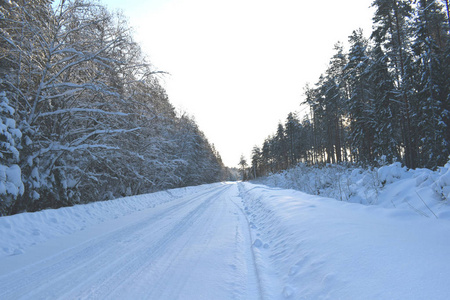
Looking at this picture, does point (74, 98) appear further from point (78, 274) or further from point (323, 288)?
point (323, 288)

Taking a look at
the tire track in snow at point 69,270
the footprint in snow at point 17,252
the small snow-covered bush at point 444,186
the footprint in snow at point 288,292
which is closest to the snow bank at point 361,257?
the footprint in snow at point 288,292

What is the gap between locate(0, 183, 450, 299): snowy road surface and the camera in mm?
2084

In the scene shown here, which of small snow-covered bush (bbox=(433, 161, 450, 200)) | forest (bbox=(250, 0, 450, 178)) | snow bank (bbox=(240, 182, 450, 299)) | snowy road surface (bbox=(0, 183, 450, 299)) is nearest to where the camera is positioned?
snow bank (bbox=(240, 182, 450, 299))

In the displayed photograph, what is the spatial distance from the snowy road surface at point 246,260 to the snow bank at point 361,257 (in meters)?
0.01

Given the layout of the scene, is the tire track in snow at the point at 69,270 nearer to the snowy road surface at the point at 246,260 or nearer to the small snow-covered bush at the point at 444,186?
the snowy road surface at the point at 246,260

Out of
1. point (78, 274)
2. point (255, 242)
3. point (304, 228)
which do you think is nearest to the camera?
point (78, 274)

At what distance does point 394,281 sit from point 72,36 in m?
11.2

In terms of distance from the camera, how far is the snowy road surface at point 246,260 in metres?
2.08

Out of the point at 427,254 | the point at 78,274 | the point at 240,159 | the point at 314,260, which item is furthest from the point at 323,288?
the point at 240,159

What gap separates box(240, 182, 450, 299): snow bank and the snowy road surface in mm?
11

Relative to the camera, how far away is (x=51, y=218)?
591cm

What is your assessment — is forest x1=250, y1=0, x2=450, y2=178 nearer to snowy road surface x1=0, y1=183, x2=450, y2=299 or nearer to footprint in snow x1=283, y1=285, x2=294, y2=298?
snowy road surface x1=0, y1=183, x2=450, y2=299

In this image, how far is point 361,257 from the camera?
95.7 inches

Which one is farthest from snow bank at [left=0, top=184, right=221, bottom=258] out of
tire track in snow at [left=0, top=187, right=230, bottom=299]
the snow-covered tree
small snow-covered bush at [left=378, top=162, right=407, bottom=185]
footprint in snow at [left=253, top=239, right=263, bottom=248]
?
small snow-covered bush at [left=378, top=162, right=407, bottom=185]
